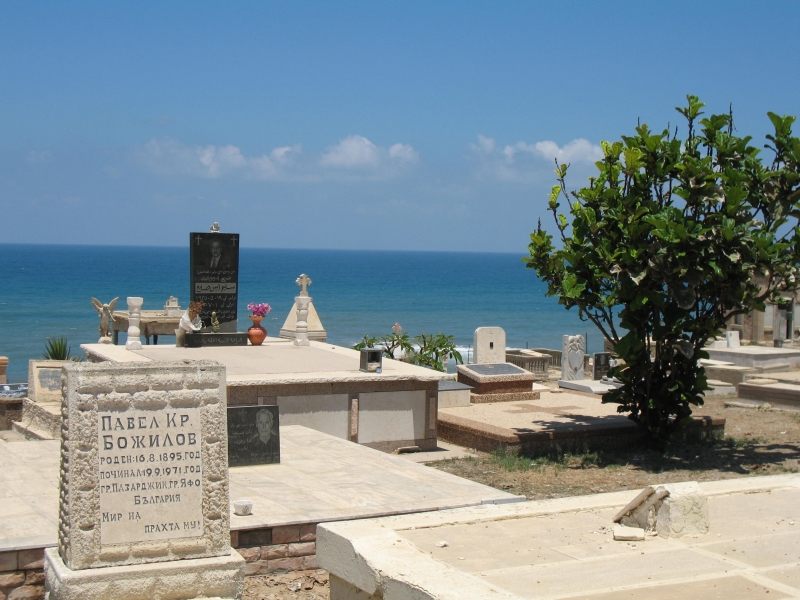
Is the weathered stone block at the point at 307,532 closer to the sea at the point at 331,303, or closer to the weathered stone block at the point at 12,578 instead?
the weathered stone block at the point at 12,578

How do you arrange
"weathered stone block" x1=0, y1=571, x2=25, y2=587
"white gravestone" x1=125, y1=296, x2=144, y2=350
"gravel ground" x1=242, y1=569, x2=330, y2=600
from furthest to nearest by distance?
1. "white gravestone" x1=125, y1=296, x2=144, y2=350
2. "gravel ground" x1=242, y1=569, x2=330, y2=600
3. "weathered stone block" x1=0, y1=571, x2=25, y2=587

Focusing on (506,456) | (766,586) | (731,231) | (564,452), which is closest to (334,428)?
(506,456)

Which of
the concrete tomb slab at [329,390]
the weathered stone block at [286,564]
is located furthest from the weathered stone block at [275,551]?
the concrete tomb slab at [329,390]

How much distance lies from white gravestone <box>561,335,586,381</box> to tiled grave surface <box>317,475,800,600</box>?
15.2 meters

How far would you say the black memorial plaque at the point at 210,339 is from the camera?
16.4 metres

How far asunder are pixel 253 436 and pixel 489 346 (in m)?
12.0

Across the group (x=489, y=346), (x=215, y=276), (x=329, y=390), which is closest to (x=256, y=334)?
(x=215, y=276)

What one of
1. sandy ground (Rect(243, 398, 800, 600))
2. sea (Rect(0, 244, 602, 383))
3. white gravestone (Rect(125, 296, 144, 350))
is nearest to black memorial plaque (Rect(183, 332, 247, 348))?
white gravestone (Rect(125, 296, 144, 350))

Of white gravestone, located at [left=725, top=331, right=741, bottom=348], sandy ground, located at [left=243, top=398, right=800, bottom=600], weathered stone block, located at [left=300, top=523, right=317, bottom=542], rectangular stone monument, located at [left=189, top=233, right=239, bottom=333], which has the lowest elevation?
sandy ground, located at [left=243, top=398, right=800, bottom=600]

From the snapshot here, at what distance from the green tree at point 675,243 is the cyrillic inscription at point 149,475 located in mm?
7679

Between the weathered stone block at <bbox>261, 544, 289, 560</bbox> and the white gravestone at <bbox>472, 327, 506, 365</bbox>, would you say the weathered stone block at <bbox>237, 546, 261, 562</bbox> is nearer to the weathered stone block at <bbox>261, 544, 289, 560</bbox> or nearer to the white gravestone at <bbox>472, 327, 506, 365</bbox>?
the weathered stone block at <bbox>261, 544, 289, 560</bbox>

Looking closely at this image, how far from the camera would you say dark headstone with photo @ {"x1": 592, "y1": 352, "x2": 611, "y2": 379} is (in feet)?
77.3

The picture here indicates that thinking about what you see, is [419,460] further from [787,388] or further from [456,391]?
[787,388]

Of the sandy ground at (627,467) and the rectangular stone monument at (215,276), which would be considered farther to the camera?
the rectangular stone monument at (215,276)
